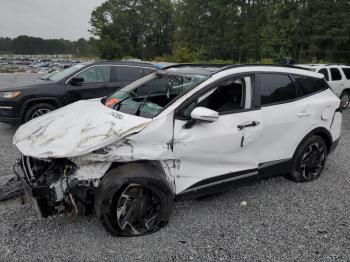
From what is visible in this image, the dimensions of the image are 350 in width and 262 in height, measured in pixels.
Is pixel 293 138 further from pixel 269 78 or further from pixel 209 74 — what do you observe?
pixel 209 74

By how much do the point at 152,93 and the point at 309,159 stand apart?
2.38 m

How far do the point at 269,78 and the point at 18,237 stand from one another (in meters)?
3.27

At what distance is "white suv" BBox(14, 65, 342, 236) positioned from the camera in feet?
9.10

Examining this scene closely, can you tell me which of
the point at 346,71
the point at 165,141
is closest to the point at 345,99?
the point at 346,71

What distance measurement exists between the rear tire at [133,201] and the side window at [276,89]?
64.7 inches

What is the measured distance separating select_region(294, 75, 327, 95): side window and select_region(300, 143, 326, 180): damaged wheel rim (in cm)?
75


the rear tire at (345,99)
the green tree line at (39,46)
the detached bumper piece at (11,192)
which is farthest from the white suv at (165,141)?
the green tree line at (39,46)

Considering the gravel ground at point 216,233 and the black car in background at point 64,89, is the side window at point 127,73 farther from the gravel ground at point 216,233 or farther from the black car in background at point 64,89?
the gravel ground at point 216,233

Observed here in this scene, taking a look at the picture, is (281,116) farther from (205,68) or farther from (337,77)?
(337,77)

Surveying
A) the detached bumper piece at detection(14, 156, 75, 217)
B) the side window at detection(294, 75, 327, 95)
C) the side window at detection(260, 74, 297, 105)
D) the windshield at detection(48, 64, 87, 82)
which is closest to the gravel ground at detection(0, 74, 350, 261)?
the detached bumper piece at detection(14, 156, 75, 217)

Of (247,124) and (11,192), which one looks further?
(11,192)

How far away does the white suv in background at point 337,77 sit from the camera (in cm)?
1032

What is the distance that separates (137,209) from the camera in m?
2.95

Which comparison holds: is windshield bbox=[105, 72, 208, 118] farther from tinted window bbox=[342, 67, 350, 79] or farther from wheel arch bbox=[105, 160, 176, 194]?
tinted window bbox=[342, 67, 350, 79]
